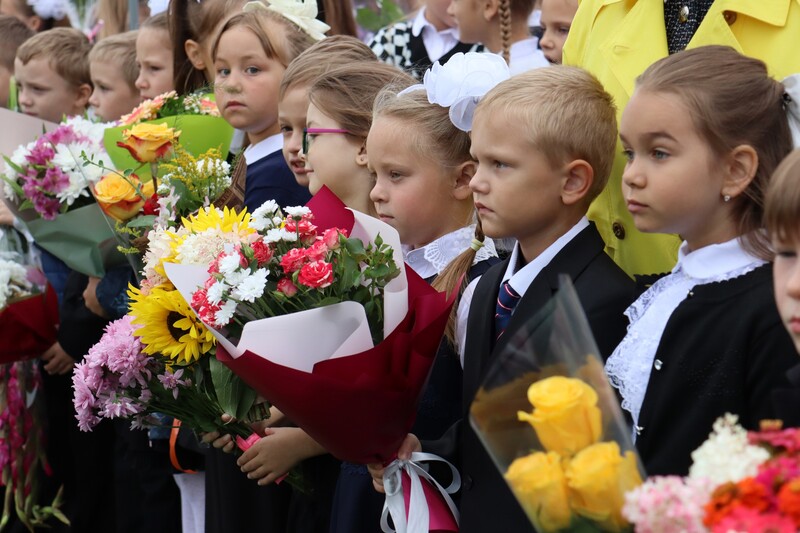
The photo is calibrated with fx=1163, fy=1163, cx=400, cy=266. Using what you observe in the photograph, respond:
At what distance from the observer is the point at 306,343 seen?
9.99 ft

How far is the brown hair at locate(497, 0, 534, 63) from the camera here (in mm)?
4730

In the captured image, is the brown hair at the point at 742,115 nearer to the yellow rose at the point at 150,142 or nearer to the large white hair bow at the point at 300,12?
the yellow rose at the point at 150,142

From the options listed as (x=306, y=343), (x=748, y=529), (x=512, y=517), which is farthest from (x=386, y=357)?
(x=748, y=529)

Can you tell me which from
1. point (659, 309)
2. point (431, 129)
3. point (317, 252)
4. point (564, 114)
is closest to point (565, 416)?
point (659, 309)

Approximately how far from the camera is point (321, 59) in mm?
4398

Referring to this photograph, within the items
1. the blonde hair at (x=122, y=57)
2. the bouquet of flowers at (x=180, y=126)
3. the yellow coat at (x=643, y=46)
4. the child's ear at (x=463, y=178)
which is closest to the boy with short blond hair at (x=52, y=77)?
the blonde hair at (x=122, y=57)

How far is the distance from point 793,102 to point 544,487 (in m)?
1.32

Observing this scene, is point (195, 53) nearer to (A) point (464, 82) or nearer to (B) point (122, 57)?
(B) point (122, 57)

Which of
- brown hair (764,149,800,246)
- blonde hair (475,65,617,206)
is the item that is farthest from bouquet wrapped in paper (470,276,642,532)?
blonde hair (475,65,617,206)

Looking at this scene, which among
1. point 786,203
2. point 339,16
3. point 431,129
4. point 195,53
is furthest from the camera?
point 339,16

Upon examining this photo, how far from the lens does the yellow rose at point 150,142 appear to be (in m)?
4.54

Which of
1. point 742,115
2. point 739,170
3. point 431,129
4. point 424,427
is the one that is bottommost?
point 424,427

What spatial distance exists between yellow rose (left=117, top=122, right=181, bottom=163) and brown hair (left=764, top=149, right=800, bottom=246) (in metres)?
2.89

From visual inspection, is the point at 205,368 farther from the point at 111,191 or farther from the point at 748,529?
the point at 748,529
